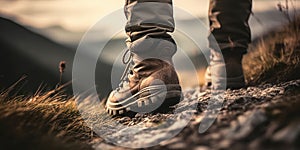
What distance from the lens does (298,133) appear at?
4.39 ft

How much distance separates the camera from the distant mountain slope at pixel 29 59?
433 cm

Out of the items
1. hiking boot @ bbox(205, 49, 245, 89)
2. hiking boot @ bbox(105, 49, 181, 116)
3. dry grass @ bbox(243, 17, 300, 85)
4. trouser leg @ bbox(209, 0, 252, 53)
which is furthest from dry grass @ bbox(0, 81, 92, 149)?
dry grass @ bbox(243, 17, 300, 85)

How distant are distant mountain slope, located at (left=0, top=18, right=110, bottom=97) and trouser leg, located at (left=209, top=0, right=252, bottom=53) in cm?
146

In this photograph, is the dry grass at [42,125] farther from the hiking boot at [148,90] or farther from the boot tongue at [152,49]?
the boot tongue at [152,49]

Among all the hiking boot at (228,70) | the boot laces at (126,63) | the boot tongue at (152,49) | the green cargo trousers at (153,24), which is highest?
the green cargo trousers at (153,24)

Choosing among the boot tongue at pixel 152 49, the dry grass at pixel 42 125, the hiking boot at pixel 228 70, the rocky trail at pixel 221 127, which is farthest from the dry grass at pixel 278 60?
the dry grass at pixel 42 125

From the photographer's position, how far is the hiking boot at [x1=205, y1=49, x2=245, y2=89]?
2783 mm

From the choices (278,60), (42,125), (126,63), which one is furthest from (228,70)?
(42,125)

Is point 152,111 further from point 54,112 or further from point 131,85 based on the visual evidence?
point 54,112

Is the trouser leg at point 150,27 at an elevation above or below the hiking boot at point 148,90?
above

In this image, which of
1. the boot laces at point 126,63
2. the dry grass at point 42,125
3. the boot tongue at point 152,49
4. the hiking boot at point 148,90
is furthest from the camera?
the boot laces at point 126,63

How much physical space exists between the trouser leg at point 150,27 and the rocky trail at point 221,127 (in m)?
0.39

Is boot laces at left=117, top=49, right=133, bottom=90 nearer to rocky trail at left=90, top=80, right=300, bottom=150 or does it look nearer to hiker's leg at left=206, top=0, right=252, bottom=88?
rocky trail at left=90, top=80, right=300, bottom=150

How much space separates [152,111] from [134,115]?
0.19m
